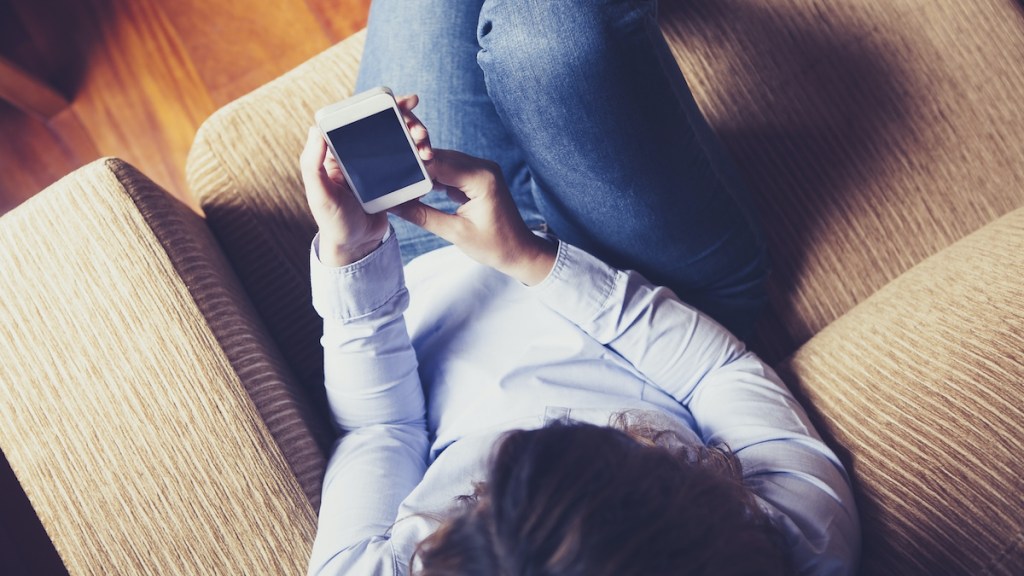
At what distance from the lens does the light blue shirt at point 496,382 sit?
0.63 m

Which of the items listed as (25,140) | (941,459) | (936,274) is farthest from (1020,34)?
(25,140)

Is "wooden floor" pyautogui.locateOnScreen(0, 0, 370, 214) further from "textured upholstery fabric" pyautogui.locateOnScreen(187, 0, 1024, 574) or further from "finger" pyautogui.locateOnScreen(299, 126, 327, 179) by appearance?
"finger" pyautogui.locateOnScreen(299, 126, 327, 179)

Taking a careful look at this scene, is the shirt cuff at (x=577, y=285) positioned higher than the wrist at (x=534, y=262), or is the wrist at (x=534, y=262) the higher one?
the wrist at (x=534, y=262)

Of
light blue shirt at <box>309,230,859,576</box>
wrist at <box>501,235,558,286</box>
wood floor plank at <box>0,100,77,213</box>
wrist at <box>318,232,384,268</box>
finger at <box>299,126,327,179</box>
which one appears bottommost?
light blue shirt at <box>309,230,859,576</box>

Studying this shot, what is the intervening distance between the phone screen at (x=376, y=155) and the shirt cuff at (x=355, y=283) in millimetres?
82

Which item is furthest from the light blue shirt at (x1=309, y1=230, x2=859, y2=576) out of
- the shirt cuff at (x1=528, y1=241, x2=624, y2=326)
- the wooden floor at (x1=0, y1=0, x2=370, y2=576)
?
the wooden floor at (x1=0, y1=0, x2=370, y2=576)

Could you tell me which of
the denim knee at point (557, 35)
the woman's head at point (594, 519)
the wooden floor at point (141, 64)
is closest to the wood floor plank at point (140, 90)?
the wooden floor at point (141, 64)

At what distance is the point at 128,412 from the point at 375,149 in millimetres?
348

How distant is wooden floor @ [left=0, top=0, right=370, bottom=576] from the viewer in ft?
4.49

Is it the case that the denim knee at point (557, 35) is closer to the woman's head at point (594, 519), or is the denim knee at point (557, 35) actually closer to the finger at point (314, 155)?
the finger at point (314, 155)

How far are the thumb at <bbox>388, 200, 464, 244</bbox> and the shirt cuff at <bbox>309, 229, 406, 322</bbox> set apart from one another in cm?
5

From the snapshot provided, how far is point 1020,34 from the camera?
2.89 feet

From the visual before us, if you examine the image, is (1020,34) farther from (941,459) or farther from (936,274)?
(941,459)

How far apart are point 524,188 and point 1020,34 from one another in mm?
693
